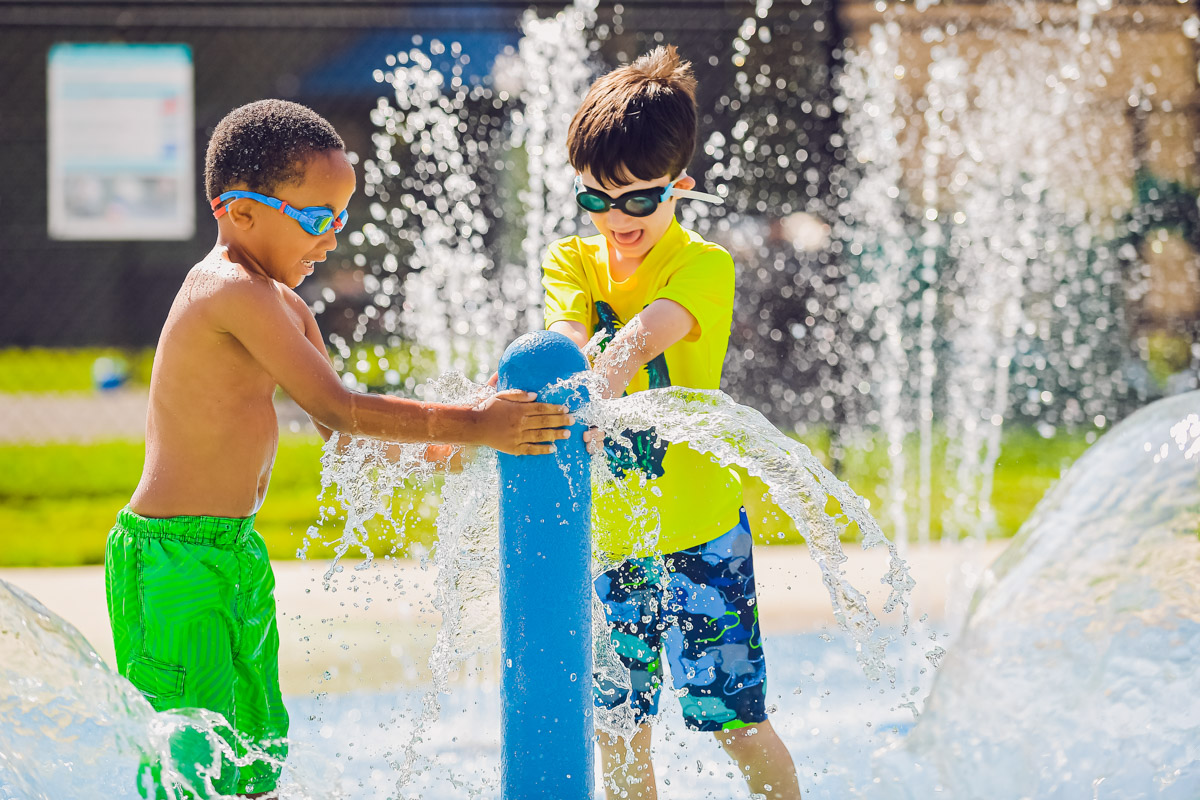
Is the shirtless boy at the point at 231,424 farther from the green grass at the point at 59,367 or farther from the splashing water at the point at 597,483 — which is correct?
the green grass at the point at 59,367

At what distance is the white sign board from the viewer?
7754 mm

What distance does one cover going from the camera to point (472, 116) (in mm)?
6133

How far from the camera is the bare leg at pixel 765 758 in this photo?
91.0 inches

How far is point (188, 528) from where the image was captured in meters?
2.00

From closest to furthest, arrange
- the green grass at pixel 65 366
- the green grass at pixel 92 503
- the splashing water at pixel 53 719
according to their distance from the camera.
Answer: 1. the splashing water at pixel 53 719
2. the green grass at pixel 92 503
3. the green grass at pixel 65 366

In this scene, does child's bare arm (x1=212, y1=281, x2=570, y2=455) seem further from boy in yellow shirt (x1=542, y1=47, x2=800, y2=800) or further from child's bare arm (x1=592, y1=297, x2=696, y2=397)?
boy in yellow shirt (x1=542, y1=47, x2=800, y2=800)

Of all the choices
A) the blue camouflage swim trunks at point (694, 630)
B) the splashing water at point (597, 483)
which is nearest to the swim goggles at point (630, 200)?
the splashing water at point (597, 483)

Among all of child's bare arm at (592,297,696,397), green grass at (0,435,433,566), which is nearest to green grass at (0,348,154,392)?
green grass at (0,435,433,566)

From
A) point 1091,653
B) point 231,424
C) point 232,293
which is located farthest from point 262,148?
point 1091,653

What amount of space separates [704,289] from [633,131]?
315 mm

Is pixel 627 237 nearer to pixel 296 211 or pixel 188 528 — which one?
pixel 296 211

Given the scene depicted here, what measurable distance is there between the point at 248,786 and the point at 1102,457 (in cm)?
179

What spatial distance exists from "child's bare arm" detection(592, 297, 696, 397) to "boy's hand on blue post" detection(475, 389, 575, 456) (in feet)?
0.75

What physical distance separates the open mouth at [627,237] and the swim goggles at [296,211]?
0.52 meters
